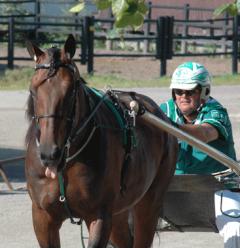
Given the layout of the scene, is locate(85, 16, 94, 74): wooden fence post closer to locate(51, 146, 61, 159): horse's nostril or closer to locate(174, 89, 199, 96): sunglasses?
locate(174, 89, 199, 96): sunglasses

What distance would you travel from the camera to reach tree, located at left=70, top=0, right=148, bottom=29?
15.6 feet

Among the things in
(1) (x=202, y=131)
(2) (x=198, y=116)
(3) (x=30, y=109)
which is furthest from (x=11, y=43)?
(3) (x=30, y=109)

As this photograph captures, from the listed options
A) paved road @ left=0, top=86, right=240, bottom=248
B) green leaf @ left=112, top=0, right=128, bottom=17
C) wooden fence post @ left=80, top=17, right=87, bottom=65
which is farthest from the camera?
wooden fence post @ left=80, top=17, right=87, bottom=65

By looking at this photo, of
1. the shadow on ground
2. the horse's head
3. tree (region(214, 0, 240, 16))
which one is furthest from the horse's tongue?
the shadow on ground

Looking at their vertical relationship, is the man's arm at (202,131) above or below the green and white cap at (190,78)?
below

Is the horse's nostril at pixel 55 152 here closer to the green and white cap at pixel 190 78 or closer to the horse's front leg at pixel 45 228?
the horse's front leg at pixel 45 228

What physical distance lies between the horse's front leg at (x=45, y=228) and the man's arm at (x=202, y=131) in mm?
1045

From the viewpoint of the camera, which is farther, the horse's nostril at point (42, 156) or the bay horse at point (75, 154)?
the bay horse at point (75, 154)

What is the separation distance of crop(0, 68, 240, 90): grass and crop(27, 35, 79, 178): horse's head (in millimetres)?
14162

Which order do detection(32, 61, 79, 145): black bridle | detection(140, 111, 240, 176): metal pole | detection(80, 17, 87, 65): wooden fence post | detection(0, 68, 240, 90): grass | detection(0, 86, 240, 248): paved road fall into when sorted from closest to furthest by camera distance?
detection(32, 61, 79, 145): black bridle < detection(140, 111, 240, 176): metal pole < detection(0, 86, 240, 248): paved road < detection(0, 68, 240, 90): grass < detection(80, 17, 87, 65): wooden fence post

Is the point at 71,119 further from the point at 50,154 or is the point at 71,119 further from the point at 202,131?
the point at 202,131

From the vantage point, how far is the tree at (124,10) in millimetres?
4754

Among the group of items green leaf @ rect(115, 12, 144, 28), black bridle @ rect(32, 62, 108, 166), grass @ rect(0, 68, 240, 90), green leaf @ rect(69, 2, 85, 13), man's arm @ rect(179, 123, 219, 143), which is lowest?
grass @ rect(0, 68, 240, 90)

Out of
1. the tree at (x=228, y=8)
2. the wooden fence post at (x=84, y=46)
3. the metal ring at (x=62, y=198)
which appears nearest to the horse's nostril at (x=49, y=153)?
the metal ring at (x=62, y=198)
